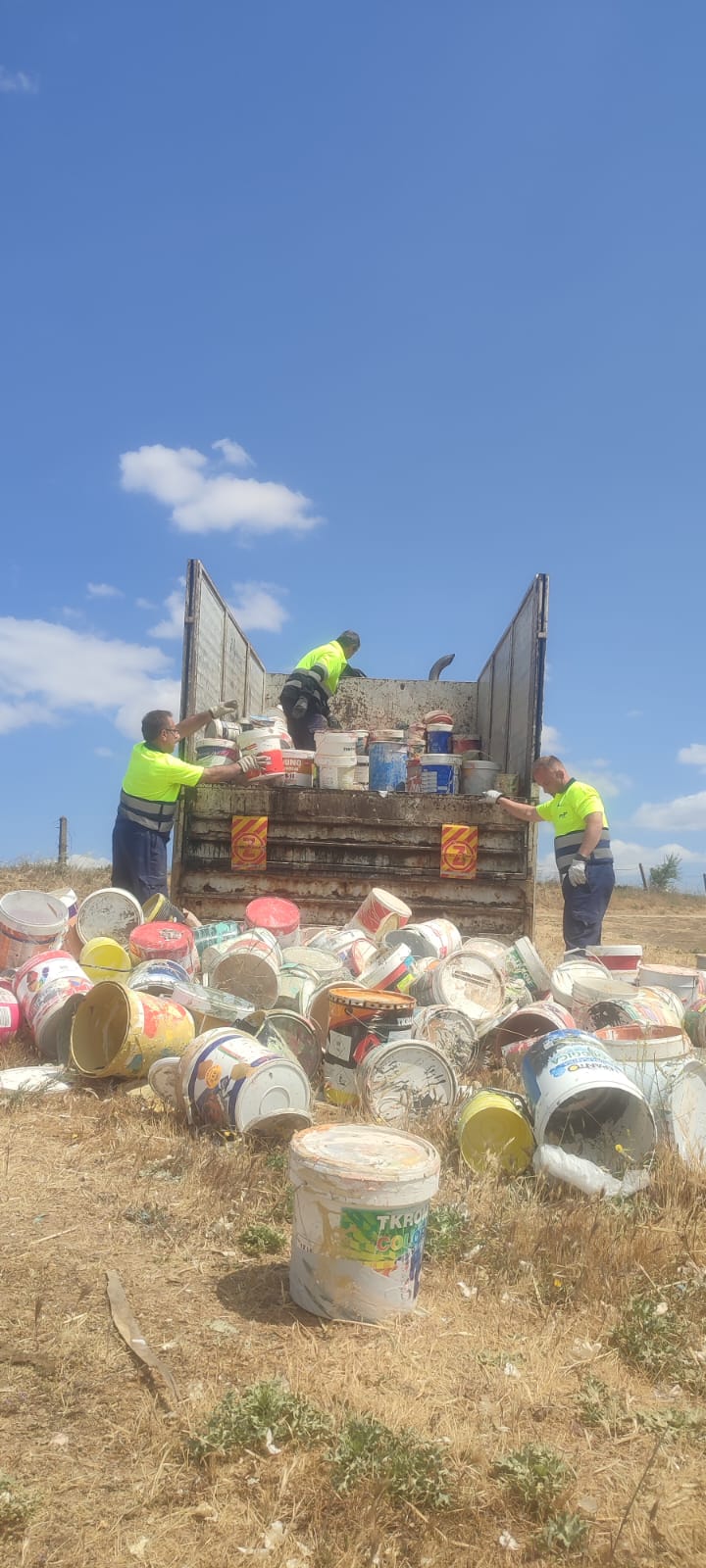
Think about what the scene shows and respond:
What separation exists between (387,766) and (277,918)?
5.27ft

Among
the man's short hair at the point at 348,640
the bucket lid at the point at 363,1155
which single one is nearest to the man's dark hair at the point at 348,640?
the man's short hair at the point at 348,640

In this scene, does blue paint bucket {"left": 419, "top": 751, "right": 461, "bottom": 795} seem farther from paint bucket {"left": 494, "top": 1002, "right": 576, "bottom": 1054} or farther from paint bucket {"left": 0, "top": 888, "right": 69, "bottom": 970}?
paint bucket {"left": 0, "top": 888, "right": 69, "bottom": 970}

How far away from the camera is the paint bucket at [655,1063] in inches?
154

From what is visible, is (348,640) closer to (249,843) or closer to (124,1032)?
(249,843)

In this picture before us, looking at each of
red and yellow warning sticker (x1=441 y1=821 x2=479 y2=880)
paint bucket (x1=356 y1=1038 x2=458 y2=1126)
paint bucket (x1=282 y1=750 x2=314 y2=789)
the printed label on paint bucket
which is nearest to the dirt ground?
the printed label on paint bucket

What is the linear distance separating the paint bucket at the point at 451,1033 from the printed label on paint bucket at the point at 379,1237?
2.09 metres

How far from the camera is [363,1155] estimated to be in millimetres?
2953

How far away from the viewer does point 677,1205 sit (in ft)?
11.6

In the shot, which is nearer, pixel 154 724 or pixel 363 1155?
pixel 363 1155

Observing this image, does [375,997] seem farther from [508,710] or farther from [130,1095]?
[508,710]

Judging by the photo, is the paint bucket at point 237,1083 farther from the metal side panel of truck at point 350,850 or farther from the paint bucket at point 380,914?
the metal side panel of truck at point 350,850

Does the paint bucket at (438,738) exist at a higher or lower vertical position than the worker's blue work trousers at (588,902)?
higher

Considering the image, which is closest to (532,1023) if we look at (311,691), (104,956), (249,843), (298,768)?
(104,956)

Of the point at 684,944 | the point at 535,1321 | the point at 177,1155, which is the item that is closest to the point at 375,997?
the point at 177,1155
